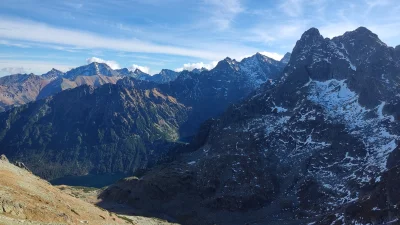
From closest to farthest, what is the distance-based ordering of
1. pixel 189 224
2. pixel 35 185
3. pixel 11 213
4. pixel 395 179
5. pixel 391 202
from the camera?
pixel 11 213, pixel 35 185, pixel 391 202, pixel 395 179, pixel 189 224

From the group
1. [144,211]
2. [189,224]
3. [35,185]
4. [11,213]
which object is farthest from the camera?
[144,211]

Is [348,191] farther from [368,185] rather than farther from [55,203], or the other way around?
[55,203]

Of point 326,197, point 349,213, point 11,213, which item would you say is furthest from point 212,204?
point 11,213

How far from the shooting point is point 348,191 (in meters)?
186

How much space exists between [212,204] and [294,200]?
4612 centimetres

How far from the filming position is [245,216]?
7411 inches

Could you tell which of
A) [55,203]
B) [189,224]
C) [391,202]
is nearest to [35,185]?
[55,203]

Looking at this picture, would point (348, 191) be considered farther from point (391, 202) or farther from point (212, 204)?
point (212, 204)

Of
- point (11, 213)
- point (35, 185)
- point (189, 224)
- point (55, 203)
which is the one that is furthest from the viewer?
point (189, 224)

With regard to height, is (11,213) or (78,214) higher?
(11,213)

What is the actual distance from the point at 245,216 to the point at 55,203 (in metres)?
129

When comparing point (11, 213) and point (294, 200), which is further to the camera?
point (294, 200)

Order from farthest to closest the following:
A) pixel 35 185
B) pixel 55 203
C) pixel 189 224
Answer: pixel 189 224, pixel 35 185, pixel 55 203

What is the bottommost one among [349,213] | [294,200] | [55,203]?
[294,200]
